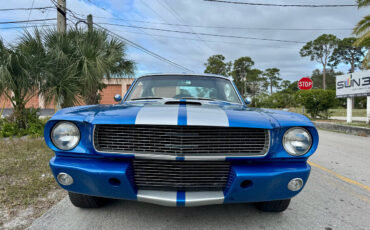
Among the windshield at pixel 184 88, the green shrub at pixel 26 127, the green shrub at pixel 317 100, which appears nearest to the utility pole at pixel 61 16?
the green shrub at pixel 26 127

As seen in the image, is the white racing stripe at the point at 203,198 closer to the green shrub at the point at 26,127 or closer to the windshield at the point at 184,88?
the windshield at the point at 184,88

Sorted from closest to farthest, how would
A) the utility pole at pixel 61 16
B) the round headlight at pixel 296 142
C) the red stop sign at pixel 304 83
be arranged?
the round headlight at pixel 296 142, the utility pole at pixel 61 16, the red stop sign at pixel 304 83

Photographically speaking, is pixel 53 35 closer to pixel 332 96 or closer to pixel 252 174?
pixel 252 174

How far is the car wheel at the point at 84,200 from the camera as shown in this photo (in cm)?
222

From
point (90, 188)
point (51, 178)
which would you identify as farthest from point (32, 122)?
point (90, 188)

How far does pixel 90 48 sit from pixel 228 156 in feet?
24.2

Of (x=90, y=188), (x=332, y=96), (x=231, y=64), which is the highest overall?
(x=231, y=64)

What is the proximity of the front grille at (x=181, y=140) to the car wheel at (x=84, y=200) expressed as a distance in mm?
665

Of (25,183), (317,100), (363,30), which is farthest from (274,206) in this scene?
(317,100)

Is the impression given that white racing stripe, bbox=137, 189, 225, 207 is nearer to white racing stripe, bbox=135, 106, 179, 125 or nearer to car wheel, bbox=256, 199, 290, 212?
white racing stripe, bbox=135, 106, 179, 125

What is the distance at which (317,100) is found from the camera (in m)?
15.6

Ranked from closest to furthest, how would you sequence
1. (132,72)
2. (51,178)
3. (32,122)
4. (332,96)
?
(51,178) → (32,122) → (132,72) → (332,96)

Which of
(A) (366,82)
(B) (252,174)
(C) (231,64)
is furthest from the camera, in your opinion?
(C) (231,64)

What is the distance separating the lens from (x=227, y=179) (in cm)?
186
